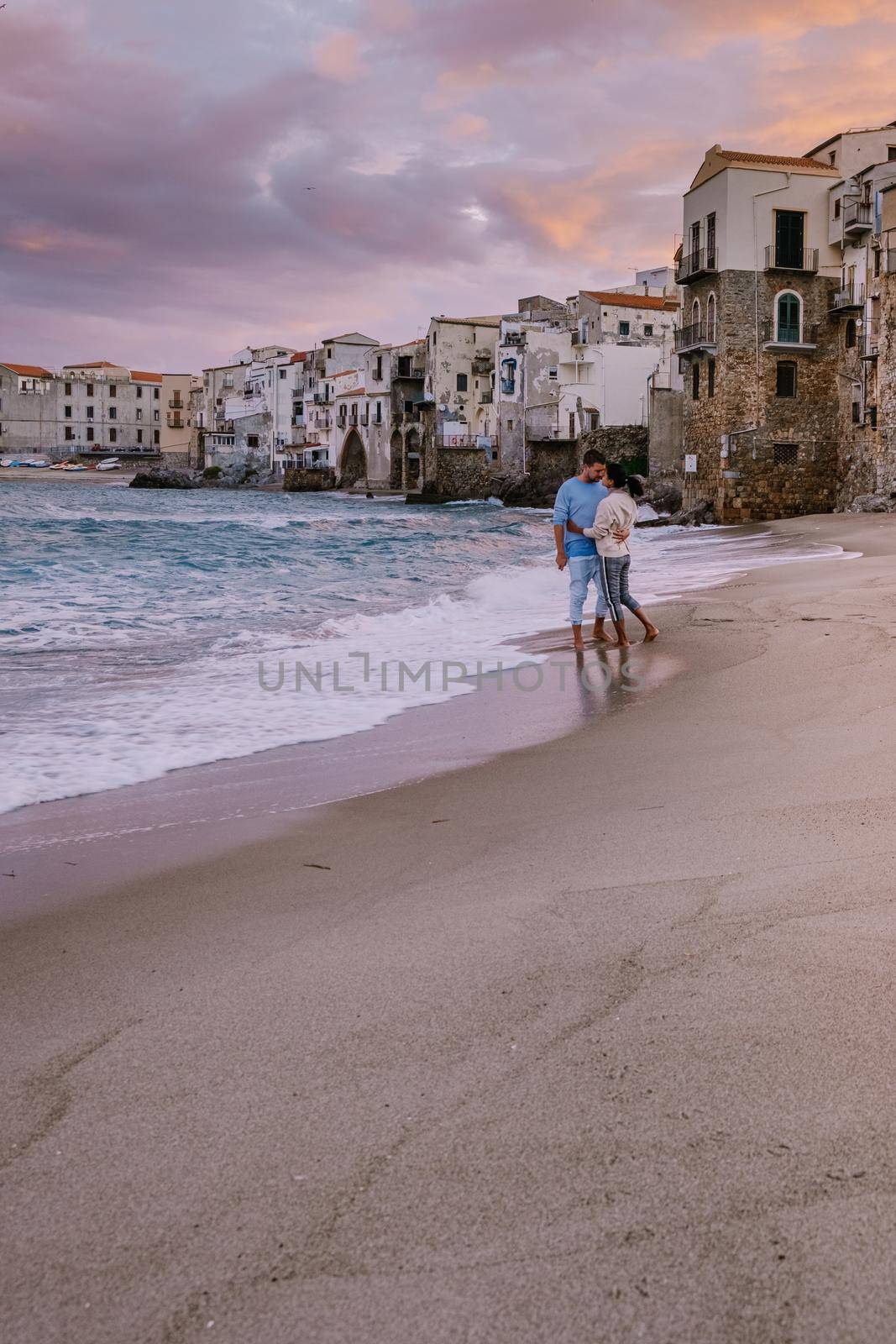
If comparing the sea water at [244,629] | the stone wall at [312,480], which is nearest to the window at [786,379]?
the sea water at [244,629]

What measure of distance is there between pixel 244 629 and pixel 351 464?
76.4 metres

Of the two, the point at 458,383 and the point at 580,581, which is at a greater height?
the point at 458,383

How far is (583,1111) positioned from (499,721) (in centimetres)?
448

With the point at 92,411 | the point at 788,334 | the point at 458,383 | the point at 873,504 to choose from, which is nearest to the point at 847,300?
the point at 788,334

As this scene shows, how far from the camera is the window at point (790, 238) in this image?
34.3 m

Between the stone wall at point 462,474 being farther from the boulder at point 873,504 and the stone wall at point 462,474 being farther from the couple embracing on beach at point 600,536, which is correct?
the couple embracing on beach at point 600,536

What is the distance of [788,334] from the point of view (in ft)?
114

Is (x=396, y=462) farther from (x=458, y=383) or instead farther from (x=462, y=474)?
(x=462, y=474)

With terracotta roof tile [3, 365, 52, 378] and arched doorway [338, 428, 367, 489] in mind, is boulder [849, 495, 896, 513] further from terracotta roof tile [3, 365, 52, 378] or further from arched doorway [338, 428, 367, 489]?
terracotta roof tile [3, 365, 52, 378]

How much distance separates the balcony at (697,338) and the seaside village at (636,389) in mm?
89

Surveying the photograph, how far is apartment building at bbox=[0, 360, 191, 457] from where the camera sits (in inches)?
4397

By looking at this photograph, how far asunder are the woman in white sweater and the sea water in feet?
3.38

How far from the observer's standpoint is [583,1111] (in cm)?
214

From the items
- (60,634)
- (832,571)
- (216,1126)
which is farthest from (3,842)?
(832,571)
